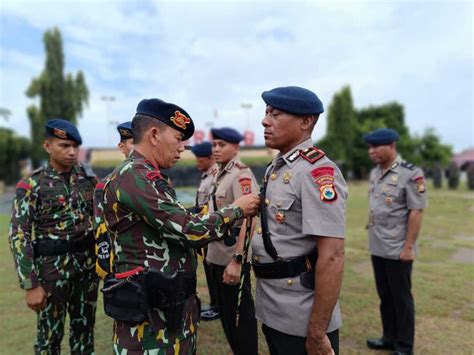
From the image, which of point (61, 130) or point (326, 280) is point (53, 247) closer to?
point (61, 130)

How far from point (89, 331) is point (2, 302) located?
8.74ft

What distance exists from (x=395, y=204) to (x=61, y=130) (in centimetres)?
324

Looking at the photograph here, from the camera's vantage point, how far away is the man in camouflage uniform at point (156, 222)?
1780mm

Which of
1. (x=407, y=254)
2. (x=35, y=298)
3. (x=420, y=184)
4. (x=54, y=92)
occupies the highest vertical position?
(x=54, y=92)

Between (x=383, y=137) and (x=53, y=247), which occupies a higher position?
(x=383, y=137)

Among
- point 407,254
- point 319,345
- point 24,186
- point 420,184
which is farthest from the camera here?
point 420,184

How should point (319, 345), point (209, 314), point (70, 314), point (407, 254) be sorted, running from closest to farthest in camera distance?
1. point (319, 345)
2. point (70, 314)
3. point (407, 254)
4. point (209, 314)

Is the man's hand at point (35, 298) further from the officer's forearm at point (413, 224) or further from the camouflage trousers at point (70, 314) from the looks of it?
the officer's forearm at point (413, 224)

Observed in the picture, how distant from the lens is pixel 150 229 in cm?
188

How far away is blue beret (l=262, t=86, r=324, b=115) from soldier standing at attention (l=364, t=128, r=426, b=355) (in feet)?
6.76

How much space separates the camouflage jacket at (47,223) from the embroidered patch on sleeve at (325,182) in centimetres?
215

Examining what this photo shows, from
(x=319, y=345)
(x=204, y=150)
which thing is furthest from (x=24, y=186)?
(x=319, y=345)

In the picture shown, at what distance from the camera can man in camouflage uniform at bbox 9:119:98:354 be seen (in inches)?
112

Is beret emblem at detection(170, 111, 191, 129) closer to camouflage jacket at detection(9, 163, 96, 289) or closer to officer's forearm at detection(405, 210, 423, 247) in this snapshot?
camouflage jacket at detection(9, 163, 96, 289)
